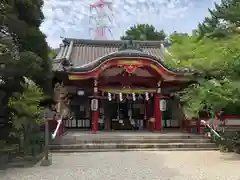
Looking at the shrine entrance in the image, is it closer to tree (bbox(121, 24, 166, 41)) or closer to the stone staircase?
the stone staircase

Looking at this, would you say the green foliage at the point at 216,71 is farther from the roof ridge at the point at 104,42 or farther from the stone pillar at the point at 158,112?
the roof ridge at the point at 104,42

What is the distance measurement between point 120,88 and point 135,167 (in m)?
7.71

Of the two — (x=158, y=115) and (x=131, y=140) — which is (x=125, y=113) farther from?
(x=131, y=140)

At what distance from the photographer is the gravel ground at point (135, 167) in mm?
8125

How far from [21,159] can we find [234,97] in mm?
7491

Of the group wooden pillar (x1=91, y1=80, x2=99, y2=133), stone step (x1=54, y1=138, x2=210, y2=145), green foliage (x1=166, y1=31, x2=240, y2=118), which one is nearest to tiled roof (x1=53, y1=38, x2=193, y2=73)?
wooden pillar (x1=91, y1=80, x2=99, y2=133)

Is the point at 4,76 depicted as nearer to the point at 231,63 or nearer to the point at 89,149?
the point at 89,149

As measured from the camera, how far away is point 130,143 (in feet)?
43.9

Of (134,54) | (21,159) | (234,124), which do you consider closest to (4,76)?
(21,159)

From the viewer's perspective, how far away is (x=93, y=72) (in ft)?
50.4

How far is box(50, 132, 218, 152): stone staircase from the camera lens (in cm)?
1282

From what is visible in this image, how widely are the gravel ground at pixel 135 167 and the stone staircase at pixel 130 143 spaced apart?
0.91 metres

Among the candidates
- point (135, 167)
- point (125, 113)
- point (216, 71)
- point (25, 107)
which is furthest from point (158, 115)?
point (25, 107)

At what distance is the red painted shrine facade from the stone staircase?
228 cm
